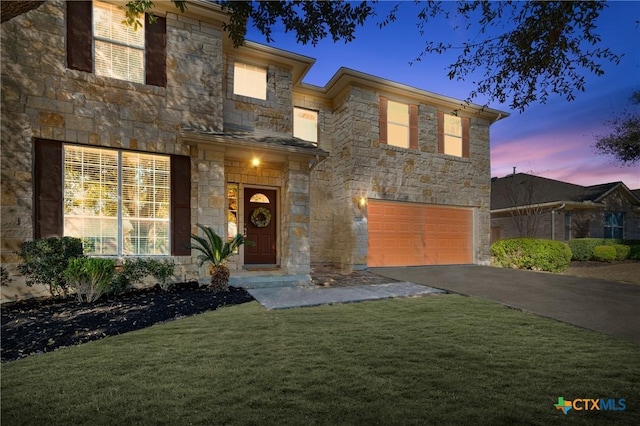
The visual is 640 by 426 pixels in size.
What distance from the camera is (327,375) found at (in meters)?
3.04

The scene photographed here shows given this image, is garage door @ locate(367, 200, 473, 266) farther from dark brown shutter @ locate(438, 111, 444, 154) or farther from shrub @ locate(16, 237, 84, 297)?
shrub @ locate(16, 237, 84, 297)

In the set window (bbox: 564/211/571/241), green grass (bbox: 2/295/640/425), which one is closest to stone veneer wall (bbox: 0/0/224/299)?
green grass (bbox: 2/295/640/425)

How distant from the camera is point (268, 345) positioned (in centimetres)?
384

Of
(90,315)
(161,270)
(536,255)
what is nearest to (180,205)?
(161,270)

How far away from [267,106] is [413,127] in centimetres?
608

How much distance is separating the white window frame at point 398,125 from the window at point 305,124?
9.53 ft

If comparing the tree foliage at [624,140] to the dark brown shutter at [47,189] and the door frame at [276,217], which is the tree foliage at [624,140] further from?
the dark brown shutter at [47,189]

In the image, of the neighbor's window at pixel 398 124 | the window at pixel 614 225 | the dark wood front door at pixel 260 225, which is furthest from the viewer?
the window at pixel 614 225

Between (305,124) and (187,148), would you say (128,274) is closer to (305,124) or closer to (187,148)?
(187,148)

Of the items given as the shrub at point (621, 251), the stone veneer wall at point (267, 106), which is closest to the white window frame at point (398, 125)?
the stone veneer wall at point (267, 106)

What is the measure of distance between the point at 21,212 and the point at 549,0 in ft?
31.4

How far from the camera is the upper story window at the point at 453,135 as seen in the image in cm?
1293

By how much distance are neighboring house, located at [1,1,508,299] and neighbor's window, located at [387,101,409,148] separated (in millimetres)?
52

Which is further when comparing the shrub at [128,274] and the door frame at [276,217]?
the door frame at [276,217]
